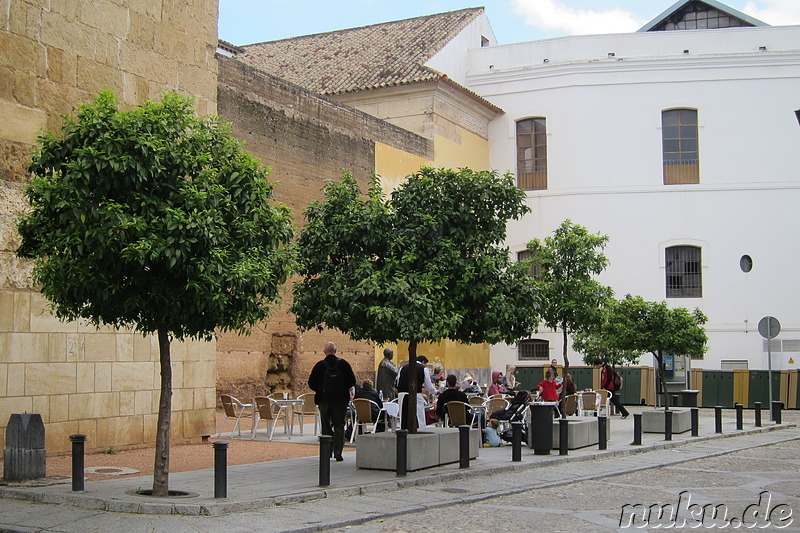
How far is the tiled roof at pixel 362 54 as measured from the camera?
3212cm

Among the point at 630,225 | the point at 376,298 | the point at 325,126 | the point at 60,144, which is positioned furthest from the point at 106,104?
the point at 630,225

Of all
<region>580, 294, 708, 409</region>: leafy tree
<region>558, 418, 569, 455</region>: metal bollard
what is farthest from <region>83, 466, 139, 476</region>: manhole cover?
<region>580, 294, 708, 409</region>: leafy tree

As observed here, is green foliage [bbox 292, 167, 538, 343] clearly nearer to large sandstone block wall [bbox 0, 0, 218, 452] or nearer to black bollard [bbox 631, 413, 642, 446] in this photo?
large sandstone block wall [bbox 0, 0, 218, 452]

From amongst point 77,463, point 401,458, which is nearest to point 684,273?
point 401,458

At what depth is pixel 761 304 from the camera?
32.0 metres

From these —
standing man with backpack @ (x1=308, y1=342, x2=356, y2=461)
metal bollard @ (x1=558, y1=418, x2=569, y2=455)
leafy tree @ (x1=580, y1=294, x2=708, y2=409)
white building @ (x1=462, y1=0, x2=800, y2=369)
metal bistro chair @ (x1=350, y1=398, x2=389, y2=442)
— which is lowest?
metal bollard @ (x1=558, y1=418, x2=569, y2=455)

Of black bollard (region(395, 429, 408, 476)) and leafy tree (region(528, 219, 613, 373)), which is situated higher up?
leafy tree (region(528, 219, 613, 373))

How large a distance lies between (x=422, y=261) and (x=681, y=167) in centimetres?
2282

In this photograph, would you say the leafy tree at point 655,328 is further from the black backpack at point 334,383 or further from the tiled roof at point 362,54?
the tiled roof at point 362,54

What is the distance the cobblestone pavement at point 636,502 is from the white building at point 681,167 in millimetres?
19136

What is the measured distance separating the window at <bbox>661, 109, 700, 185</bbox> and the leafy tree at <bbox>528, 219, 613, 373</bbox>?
1553 cm

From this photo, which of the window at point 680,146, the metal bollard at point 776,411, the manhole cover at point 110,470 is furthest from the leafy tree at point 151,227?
the window at point 680,146

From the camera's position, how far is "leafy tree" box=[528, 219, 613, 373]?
18.2 meters

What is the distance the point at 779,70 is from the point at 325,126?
56.9ft
